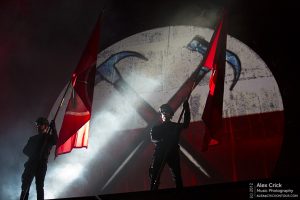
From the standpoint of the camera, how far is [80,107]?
6.57 meters

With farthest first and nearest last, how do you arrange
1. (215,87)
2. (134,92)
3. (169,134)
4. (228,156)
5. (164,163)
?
(134,92) → (228,156) → (215,87) → (169,134) → (164,163)

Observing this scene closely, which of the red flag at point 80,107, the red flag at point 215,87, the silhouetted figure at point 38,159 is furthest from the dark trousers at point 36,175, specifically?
the red flag at point 215,87

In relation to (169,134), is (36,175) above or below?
below

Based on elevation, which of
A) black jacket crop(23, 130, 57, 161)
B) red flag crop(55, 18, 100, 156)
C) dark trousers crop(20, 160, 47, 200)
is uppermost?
red flag crop(55, 18, 100, 156)

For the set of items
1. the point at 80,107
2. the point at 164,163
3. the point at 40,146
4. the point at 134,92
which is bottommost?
the point at 164,163

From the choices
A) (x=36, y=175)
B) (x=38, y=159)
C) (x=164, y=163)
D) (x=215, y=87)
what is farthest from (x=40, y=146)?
(x=215, y=87)

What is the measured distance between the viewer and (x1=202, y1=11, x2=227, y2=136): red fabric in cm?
586

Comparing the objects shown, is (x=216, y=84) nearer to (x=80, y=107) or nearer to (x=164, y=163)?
(x=164, y=163)

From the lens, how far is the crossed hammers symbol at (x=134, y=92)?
25.5 feet

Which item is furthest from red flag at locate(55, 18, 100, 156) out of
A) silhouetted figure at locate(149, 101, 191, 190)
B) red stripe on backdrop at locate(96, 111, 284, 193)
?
silhouetted figure at locate(149, 101, 191, 190)

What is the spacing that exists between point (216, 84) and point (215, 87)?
5cm

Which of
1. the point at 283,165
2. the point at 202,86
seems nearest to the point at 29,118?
the point at 202,86

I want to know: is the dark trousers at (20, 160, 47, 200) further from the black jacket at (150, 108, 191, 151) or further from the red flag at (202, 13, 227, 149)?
the red flag at (202, 13, 227, 149)

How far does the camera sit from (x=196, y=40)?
8.34 m
